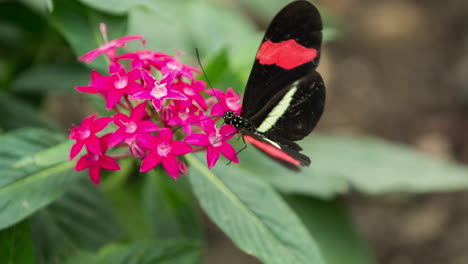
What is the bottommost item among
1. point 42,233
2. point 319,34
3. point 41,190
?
point 42,233

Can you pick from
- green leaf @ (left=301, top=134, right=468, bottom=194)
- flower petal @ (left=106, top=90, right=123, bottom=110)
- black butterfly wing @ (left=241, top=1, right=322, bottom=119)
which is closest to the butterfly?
black butterfly wing @ (left=241, top=1, right=322, bottom=119)

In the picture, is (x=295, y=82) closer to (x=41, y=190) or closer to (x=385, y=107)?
(x=41, y=190)

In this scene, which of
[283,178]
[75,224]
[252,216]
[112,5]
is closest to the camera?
[252,216]

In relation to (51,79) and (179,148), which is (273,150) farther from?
(51,79)

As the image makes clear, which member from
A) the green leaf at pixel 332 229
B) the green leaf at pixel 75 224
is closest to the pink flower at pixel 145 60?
the green leaf at pixel 75 224

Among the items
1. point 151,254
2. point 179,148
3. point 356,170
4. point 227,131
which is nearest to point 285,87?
point 227,131

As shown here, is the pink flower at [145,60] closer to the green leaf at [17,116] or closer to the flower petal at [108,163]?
the flower petal at [108,163]

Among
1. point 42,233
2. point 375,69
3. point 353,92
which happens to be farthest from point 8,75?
point 375,69
